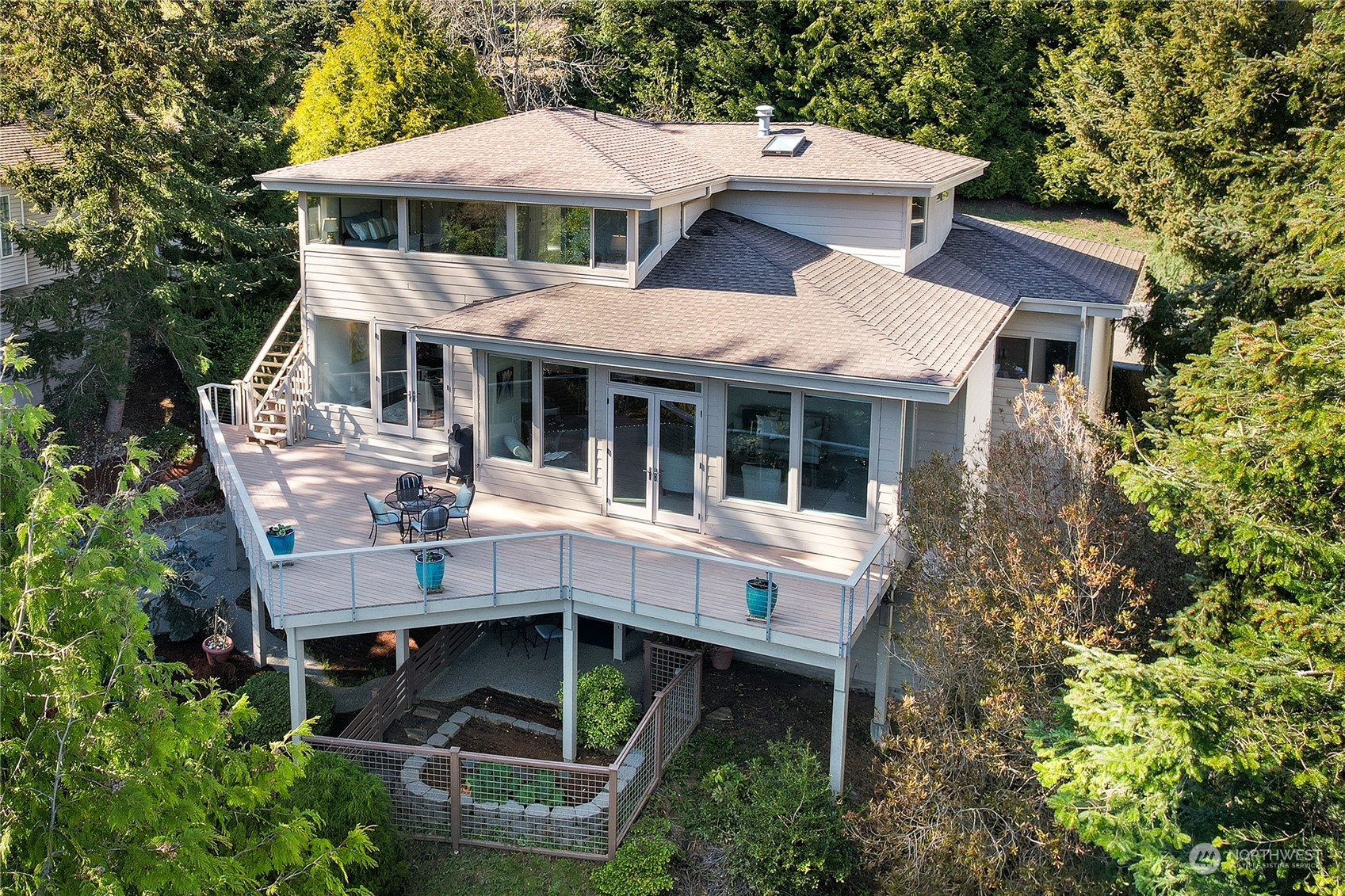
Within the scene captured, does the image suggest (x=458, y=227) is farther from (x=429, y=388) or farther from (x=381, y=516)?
(x=381, y=516)

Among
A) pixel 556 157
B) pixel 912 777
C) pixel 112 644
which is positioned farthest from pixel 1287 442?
pixel 556 157

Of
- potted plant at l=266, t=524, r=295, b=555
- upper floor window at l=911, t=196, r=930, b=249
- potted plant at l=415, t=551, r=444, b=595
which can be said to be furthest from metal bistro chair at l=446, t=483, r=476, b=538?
upper floor window at l=911, t=196, r=930, b=249

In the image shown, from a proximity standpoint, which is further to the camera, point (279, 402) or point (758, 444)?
point (279, 402)

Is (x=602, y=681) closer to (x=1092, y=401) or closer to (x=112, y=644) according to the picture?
(x=112, y=644)

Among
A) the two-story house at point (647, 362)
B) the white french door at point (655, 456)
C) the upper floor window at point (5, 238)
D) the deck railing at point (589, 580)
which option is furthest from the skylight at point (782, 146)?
the upper floor window at point (5, 238)

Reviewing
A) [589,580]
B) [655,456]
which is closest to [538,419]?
[655,456]

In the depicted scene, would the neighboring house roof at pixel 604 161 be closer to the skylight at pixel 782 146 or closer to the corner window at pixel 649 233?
the skylight at pixel 782 146
